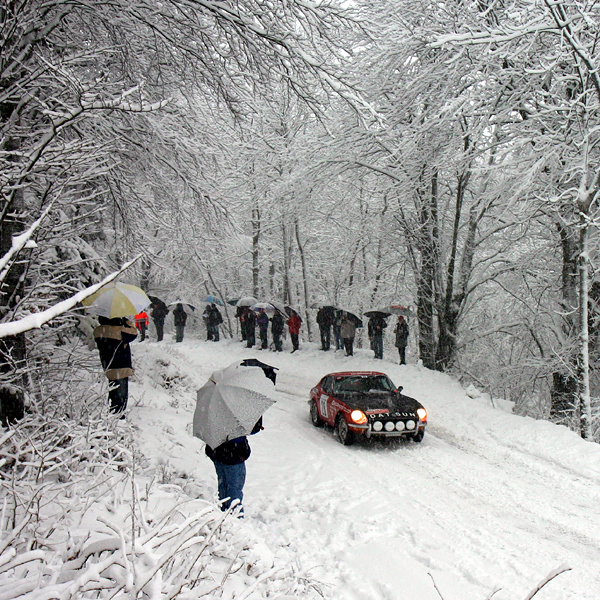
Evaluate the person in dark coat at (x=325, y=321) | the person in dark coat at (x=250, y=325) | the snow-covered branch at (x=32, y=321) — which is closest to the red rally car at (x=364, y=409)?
the snow-covered branch at (x=32, y=321)

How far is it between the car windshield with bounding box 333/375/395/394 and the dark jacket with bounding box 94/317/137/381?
181 inches

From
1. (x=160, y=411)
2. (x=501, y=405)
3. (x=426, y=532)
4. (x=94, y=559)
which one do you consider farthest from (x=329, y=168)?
(x=94, y=559)

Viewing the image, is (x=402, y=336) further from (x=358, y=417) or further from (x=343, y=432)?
(x=358, y=417)

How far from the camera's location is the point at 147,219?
8.62 metres

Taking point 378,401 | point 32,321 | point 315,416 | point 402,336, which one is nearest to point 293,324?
point 402,336

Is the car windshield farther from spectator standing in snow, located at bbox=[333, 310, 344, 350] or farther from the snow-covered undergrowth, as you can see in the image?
spectator standing in snow, located at bbox=[333, 310, 344, 350]

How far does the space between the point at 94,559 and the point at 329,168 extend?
14045mm

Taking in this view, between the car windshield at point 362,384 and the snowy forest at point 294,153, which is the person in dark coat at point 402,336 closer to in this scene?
the snowy forest at point 294,153

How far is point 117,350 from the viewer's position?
7.06 m

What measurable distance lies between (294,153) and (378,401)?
32.5 feet

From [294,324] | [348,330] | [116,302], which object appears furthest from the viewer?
[294,324]

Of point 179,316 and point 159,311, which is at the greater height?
point 159,311

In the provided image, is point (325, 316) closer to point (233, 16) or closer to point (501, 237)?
point (501, 237)

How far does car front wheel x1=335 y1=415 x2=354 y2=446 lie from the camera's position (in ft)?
29.2
